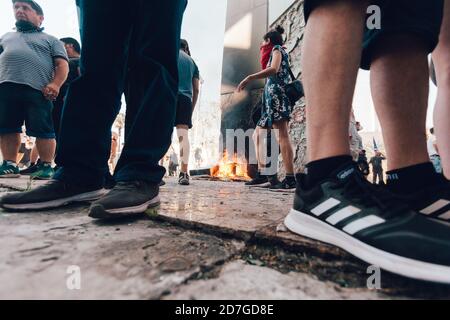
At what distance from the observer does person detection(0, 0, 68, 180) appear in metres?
2.72

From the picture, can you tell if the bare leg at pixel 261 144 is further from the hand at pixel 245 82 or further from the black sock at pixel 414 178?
the black sock at pixel 414 178

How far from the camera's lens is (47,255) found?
1.85 ft

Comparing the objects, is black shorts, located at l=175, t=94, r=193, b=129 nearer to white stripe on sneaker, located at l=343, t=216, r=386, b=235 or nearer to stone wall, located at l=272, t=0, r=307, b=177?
stone wall, located at l=272, t=0, r=307, b=177

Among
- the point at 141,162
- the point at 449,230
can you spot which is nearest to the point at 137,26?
the point at 141,162

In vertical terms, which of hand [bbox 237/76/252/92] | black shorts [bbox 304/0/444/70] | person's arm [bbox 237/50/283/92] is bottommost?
black shorts [bbox 304/0/444/70]

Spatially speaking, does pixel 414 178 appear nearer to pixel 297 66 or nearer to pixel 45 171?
pixel 45 171

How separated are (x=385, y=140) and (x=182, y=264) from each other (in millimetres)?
751

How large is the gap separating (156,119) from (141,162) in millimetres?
202

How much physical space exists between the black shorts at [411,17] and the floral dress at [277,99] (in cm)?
184

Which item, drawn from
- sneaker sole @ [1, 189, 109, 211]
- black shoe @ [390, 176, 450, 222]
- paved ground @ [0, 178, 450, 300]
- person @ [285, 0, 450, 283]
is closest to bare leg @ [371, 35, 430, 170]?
person @ [285, 0, 450, 283]

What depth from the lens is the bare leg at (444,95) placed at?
106cm

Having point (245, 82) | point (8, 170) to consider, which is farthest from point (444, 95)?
point (8, 170)

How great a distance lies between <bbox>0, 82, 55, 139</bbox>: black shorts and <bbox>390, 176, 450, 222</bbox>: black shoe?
3352 mm

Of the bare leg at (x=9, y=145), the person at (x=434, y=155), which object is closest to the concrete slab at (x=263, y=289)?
the bare leg at (x=9, y=145)
